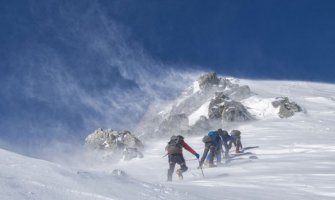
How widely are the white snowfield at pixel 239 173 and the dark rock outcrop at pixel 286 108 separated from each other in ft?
1.56

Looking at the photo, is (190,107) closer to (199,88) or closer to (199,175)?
(199,88)

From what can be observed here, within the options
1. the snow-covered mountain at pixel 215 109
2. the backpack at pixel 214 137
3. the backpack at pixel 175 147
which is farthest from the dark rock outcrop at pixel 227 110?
the backpack at pixel 175 147

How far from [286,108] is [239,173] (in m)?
24.3

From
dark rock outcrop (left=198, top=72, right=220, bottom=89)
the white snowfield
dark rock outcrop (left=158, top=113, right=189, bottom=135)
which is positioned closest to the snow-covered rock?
the white snowfield

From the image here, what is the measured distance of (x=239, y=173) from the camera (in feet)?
59.4

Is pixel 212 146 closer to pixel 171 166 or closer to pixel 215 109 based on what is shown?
pixel 171 166

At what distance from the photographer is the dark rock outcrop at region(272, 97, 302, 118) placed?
1604 inches

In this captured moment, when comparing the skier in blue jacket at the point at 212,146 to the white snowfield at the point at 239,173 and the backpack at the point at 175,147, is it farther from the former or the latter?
the backpack at the point at 175,147

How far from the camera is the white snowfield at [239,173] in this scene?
8.29 metres

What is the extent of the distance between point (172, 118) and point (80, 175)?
32220mm

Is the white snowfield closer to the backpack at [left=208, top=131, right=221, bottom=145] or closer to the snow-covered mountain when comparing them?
the snow-covered mountain

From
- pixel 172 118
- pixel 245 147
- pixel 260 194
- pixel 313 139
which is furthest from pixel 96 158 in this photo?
pixel 260 194

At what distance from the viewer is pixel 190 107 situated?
166 ft

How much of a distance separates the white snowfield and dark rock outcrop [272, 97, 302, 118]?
476 mm
